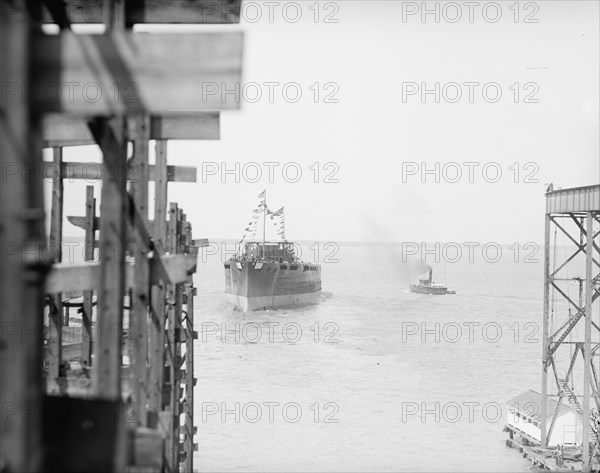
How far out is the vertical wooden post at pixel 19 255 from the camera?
2.60 m

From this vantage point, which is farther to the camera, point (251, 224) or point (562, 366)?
point (251, 224)

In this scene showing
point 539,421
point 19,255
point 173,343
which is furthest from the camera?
point 539,421

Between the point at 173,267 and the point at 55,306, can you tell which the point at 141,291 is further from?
the point at 55,306

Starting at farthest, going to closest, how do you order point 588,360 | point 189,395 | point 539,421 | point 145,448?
point 539,421 → point 588,360 → point 189,395 → point 145,448

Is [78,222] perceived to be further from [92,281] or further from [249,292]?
[249,292]

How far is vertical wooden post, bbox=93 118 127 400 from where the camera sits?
11.3ft

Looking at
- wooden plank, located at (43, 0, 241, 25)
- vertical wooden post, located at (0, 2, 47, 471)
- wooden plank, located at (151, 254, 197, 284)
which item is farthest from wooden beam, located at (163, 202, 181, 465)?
vertical wooden post, located at (0, 2, 47, 471)

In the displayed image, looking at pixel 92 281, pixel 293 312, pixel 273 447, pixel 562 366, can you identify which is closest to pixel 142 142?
pixel 92 281

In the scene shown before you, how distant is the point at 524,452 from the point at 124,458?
2060 cm

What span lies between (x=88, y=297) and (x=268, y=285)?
54563mm

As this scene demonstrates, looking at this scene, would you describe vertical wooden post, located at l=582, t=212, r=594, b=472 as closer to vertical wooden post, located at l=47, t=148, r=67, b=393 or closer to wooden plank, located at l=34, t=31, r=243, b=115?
vertical wooden post, located at l=47, t=148, r=67, b=393

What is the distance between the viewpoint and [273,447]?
22.3 metres

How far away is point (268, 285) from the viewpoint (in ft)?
210

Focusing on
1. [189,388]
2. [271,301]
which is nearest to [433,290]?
[271,301]
